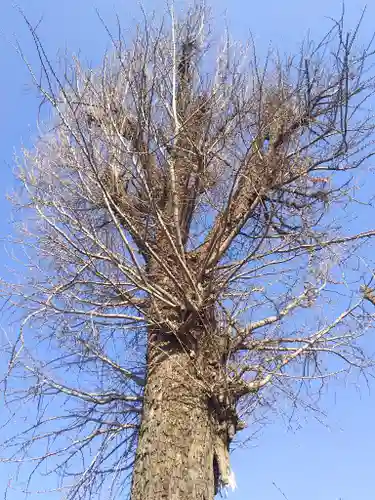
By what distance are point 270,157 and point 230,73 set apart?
1204 mm

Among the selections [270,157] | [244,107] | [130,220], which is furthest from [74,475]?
[244,107]

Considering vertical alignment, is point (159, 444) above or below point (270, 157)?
below

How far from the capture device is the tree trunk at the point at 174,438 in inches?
121

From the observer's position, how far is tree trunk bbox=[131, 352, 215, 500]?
307 centimetres

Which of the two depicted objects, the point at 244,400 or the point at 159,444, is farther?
the point at 244,400

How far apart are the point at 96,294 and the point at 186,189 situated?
3.51ft

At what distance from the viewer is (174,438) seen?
3.24 meters

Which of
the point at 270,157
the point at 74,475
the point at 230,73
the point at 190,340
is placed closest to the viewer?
the point at 190,340

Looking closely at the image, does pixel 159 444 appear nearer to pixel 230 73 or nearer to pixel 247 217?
pixel 247 217

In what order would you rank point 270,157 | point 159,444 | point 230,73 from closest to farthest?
point 159,444, point 270,157, point 230,73

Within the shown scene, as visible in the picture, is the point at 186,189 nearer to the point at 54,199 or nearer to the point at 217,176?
the point at 217,176

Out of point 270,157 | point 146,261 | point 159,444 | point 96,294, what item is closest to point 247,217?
point 270,157

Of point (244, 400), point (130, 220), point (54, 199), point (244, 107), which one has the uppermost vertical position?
point (244, 107)

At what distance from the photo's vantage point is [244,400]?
3.75 meters
